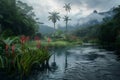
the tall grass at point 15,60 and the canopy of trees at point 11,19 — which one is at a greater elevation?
the canopy of trees at point 11,19

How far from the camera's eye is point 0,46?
648 inches

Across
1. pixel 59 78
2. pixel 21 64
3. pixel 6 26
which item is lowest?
pixel 59 78

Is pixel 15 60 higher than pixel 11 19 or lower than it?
lower

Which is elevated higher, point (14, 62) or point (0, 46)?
point (0, 46)

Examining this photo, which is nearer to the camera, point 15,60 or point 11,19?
point 15,60

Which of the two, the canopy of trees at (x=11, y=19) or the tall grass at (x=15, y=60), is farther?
the canopy of trees at (x=11, y=19)

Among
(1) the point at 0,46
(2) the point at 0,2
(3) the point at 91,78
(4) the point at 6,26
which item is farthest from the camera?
(4) the point at 6,26

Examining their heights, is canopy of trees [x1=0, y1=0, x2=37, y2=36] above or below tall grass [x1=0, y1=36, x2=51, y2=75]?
above

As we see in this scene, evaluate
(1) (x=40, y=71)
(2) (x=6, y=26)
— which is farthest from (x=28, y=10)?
(1) (x=40, y=71)

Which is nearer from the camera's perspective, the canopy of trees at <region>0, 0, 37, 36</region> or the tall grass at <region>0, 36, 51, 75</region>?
the tall grass at <region>0, 36, 51, 75</region>

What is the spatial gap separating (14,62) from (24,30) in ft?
107

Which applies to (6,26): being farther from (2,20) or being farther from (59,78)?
(59,78)

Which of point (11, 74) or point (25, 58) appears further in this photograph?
point (11, 74)

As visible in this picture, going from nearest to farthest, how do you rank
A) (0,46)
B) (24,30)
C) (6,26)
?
1. (0,46)
2. (6,26)
3. (24,30)
